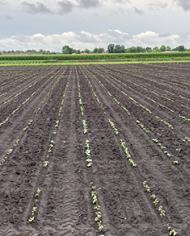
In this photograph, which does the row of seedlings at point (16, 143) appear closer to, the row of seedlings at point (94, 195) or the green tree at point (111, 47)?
the row of seedlings at point (94, 195)

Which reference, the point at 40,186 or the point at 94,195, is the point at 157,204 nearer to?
the point at 94,195

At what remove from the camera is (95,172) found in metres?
10.5

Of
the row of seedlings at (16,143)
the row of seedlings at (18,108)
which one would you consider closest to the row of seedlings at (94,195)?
the row of seedlings at (16,143)

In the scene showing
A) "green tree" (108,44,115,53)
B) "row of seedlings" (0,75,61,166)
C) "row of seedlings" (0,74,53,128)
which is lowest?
"green tree" (108,44,115,53)

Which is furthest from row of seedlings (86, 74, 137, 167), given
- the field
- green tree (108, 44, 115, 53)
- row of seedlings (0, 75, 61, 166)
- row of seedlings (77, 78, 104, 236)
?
green tree (108, 44, 115, 53)

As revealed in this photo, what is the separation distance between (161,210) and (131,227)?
858 mm

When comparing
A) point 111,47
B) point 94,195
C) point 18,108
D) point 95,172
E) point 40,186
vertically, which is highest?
point 94,195

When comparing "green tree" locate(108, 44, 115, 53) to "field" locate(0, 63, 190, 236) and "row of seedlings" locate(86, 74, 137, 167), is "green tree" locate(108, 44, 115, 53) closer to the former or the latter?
"field" locate(0, 63, 190, 236)

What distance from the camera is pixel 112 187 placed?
9383 mm

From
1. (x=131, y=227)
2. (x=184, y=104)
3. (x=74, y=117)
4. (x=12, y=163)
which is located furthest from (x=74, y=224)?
(x=184, y=104)

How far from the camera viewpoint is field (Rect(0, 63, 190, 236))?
7574 millimetres

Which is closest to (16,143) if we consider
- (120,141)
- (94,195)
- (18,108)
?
(120,141)

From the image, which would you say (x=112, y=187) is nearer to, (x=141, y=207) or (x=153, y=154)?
(x=141, y=207)

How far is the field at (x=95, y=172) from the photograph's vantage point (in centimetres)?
757
